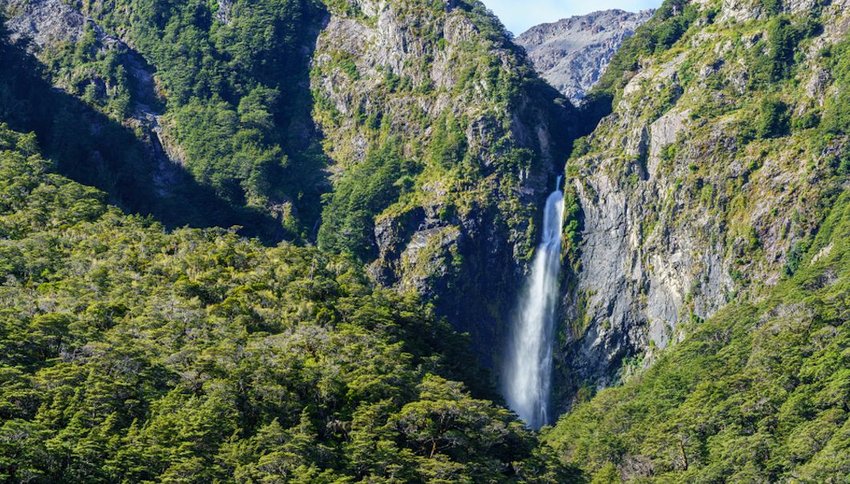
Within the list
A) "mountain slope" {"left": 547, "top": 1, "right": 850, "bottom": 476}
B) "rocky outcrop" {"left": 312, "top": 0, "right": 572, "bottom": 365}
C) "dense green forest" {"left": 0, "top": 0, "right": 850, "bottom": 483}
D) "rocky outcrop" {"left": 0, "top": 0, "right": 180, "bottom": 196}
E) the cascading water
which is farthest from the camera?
"rocky outcrop" {"left": 0, "top": 0, "right": 180, "bottom": 196}

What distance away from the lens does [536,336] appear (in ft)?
375

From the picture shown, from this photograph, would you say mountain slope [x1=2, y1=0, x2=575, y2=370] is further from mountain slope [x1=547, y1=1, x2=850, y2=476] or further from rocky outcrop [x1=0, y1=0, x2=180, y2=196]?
mountain slope [x1=547, y1=1, x2=850, y2=476]

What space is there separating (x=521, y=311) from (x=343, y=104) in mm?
33474

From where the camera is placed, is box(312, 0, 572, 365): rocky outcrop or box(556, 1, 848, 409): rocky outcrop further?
box(312, 0, 572, 365): rocky outcrop

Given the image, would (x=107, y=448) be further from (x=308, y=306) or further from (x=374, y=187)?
(x=374, y=187)

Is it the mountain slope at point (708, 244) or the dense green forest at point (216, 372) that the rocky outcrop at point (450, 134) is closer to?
the mountain slope at point (708, 244)

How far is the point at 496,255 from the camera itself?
115938mm

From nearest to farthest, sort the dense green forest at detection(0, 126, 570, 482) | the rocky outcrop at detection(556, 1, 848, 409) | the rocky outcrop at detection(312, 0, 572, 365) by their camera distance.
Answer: the dense green forest at detection(0, 126, 570, 482) < the rocky outcrop at detection(556, 1, 848, 409) < the rocky outcrop at detection(312, 0, 572, 365)

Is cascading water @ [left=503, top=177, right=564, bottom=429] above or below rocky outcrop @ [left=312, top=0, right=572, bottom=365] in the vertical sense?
below

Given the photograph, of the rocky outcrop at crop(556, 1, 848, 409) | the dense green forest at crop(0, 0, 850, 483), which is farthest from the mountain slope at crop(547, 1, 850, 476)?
the dense green forest at crop(0, 0, 850, 483)

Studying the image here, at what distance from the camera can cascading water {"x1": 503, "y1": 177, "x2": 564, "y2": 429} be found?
111000 mm

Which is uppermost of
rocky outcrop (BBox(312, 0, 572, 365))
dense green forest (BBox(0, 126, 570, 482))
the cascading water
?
rocky outcrop (BBox(312, 0, 572, 365))

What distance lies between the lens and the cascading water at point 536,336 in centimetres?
11100

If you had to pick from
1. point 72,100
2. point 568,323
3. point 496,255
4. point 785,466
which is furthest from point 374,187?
point 785,466
